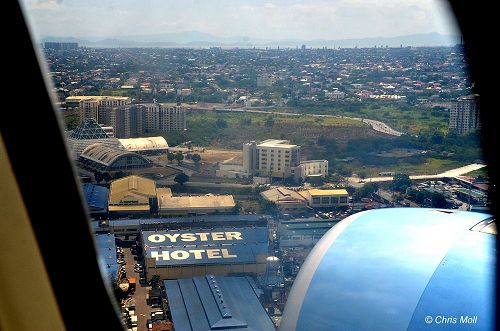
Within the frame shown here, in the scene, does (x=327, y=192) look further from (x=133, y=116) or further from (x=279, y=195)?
(x=133, y=116)

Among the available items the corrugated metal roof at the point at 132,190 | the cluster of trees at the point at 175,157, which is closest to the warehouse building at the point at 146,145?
the cluster of trees at the point at 175,157

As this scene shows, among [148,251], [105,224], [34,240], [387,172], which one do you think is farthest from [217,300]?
[387,172]

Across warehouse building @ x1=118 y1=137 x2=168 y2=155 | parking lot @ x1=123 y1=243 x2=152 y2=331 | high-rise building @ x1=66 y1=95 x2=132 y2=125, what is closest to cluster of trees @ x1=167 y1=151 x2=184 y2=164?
warehouse building @ x1=118 y1=137 x2=168 y2=155

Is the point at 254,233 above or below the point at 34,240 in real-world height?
below

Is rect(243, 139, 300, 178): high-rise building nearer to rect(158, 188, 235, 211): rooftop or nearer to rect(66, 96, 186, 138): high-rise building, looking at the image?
rect(158, 188, 235, 211): rooftop

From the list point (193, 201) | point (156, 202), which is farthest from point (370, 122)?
point (156, 202)

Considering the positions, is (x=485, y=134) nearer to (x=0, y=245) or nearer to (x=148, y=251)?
(x=0, y=245)
